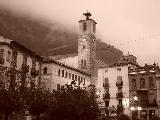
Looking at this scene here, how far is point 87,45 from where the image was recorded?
95.9 meters

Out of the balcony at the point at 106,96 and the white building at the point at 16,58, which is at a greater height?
the white building at the point at 16,58

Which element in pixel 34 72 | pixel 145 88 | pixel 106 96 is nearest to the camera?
pixel 34 72

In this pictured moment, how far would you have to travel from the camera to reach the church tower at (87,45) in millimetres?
93625

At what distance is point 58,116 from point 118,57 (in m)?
83.3

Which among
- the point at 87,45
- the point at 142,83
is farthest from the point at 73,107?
the point at 87,45

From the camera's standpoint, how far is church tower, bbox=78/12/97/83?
9362 cm

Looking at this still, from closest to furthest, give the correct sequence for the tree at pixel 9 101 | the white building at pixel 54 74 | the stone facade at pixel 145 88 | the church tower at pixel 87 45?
the tree at pixel 9 101 < the white building at pixel 54 74 < the stone facade at pixel 145 88 < the church tower at pixel 87 45

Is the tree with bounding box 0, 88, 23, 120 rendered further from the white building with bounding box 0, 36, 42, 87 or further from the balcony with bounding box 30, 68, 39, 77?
the balcony with bounding box 30, 68, 39, 77

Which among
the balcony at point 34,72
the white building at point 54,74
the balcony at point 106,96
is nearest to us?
the balcony at point 34,72

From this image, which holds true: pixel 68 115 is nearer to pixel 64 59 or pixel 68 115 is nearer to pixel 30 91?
pixel 30 91

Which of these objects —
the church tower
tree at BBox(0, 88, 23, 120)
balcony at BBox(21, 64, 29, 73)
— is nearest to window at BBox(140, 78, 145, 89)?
the church tower

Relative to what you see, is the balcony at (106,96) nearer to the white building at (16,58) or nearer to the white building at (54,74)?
the white building at (54,74)

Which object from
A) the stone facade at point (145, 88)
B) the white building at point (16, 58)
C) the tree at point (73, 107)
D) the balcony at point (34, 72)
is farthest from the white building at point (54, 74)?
the tree at point (73, 107)

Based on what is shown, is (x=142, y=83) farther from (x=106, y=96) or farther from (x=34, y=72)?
(x=34, y=72)
